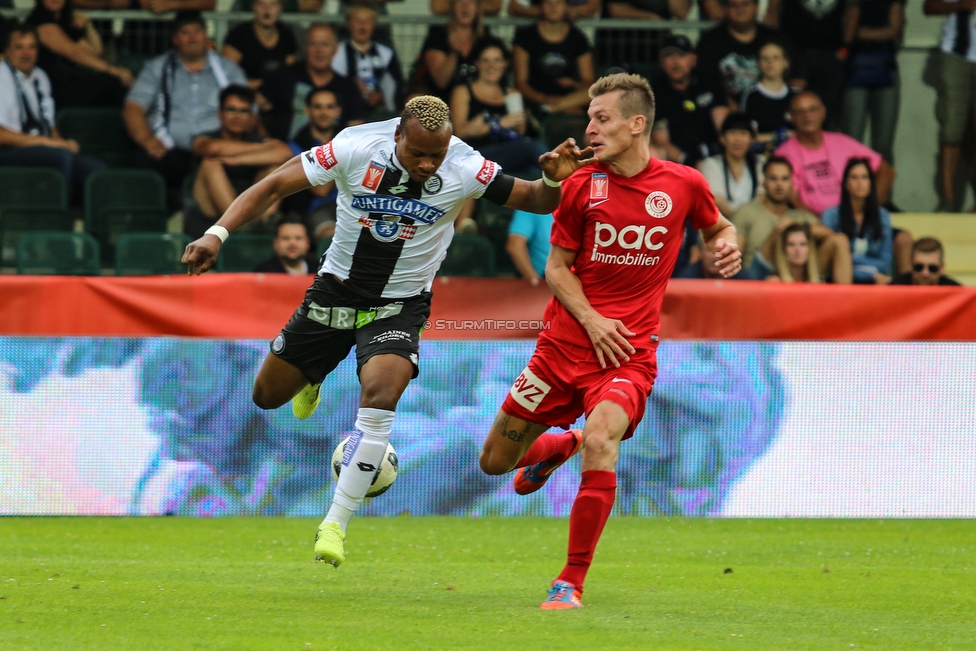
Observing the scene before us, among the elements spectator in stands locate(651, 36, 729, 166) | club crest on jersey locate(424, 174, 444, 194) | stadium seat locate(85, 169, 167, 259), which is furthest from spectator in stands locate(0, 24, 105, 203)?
club crest on jersey locate(424, 174, 444, 194)

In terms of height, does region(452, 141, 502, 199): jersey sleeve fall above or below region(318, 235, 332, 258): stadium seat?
above

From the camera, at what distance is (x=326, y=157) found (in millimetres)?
6332

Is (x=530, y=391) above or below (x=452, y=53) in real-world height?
above

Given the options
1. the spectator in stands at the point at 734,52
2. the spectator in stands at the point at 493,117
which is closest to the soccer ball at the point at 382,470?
the spectator in stands at the point at 493,117

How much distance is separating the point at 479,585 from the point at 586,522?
0.99 m

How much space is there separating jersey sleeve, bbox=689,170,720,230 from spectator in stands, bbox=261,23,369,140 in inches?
248

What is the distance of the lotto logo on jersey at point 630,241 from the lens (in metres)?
6.04

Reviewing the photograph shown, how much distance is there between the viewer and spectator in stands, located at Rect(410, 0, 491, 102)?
1237 centimetres

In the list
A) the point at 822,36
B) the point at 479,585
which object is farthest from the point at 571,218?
the point at 822,36

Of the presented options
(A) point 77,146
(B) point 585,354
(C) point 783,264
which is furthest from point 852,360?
(A) point 77,146

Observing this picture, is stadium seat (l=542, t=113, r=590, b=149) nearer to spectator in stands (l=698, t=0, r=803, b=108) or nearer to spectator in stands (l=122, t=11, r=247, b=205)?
spectator in stands (l=698, t=0, r=803, b=108)

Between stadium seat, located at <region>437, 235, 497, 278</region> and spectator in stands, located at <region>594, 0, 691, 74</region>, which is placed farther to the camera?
spectator in stands, located at <region>594, 0, 691, 74</region>

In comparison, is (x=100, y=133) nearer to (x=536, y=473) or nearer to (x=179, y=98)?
(x=179, y=98)

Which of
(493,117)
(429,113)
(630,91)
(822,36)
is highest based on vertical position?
(630,91)
